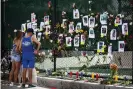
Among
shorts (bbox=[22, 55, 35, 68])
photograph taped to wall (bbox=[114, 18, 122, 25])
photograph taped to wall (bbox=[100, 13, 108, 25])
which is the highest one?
photograph taped to wall (bbox=[100, 13, 108, 25])

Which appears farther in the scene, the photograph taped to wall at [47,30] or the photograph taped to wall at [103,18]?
the photograph taped to wall at [47,30]

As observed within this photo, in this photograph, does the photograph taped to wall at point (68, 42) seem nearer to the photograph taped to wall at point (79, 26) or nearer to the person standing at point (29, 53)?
the photograph taped to wall at point (79, 26)

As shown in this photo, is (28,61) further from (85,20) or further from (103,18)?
(103,18)

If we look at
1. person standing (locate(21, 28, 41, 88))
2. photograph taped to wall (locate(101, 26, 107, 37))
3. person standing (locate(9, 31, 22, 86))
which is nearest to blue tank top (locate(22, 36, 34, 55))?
person standing (locate(21, 28, 41, 88))

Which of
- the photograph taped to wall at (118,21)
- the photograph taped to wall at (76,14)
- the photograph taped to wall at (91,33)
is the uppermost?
the photograph taped to wall at (76,14)

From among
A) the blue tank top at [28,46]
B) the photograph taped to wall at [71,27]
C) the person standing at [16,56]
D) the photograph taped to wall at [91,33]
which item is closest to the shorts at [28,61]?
the blue tank top at [28,46]

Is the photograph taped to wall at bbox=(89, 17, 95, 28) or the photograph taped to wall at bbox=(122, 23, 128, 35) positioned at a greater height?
the photograph taped to wall at bbox=(89, 17, 95, 28)

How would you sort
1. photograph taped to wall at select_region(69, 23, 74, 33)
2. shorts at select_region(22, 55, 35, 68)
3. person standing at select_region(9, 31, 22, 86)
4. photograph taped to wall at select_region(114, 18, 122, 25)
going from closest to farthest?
photograph taped to wall at select_region(114, 18, 122, 25), shorts at select_region(22, 55, 35, 68), person standing at select_region(9, 31, 22, 86), photograph taped to wall at select_region(69, 23, 74, 33)

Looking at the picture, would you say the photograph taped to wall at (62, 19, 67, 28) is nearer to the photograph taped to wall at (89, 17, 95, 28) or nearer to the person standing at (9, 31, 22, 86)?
the photograph taped to wall at (89, 17, 95, 28)

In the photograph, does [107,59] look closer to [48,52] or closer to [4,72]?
[48,52]

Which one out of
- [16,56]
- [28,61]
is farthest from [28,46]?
[16,56]

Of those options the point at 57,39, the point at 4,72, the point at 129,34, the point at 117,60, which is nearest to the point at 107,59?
the point at 117,60

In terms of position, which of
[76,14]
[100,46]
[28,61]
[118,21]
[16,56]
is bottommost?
[28,61]

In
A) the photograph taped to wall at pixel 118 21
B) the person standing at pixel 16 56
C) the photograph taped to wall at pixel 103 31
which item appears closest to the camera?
the photograph taped to wall at pixel 118 21
